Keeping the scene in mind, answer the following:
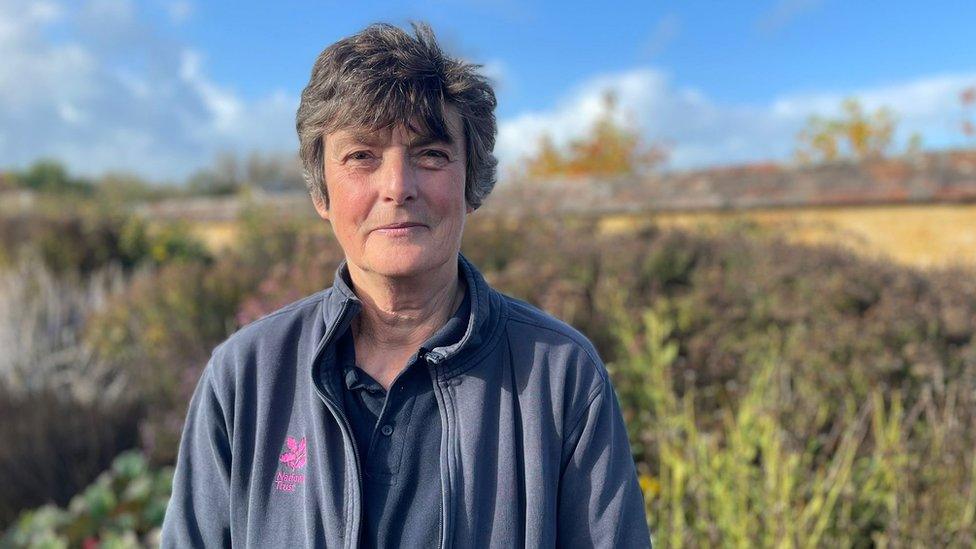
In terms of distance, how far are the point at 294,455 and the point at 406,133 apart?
0.73 metres

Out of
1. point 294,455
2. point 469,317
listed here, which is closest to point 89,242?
point 294,455

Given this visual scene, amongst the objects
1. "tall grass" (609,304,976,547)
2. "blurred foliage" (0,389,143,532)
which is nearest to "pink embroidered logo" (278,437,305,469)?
"tall grass" (609,304,976,547)

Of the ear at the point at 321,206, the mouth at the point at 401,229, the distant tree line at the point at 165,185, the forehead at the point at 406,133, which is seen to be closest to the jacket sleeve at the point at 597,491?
the mouth at the point at 401,229

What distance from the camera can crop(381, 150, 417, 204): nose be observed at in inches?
66.7

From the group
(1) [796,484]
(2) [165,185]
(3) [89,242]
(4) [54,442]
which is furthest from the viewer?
(2) [165,185]

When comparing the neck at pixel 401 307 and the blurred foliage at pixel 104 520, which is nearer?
the neck at pixel 401 307

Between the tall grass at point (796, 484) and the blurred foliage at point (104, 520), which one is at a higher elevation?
the tall grass at point (796, 484)

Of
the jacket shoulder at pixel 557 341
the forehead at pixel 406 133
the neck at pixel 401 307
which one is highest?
the forehead at pixel 406 133

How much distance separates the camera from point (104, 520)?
4.21m

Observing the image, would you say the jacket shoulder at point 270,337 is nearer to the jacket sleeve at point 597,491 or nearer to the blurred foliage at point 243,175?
the jacket sleeve at point 597,491

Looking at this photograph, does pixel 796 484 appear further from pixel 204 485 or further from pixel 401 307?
pixel 204 485

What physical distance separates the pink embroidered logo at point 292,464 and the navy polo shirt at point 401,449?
5.1 inches

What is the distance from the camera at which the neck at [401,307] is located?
5.98 feet

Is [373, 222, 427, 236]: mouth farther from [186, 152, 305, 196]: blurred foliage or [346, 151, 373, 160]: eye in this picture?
[186, 152, 305, 196]: blurred foliage
